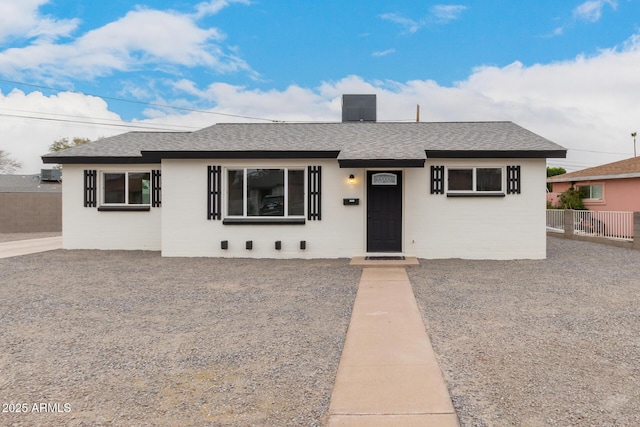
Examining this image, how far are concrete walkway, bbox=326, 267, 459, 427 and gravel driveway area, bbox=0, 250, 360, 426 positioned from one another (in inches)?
6.9

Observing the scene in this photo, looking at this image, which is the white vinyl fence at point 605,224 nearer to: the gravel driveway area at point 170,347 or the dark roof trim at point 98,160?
the gravel driveway area at point 170,347

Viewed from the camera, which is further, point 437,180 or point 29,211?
point 29,211

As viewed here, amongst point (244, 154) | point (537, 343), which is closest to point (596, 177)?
point (244, 154)

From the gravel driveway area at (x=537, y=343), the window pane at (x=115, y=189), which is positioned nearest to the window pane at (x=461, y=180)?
the gravel driveway area at (x=537, y=343)

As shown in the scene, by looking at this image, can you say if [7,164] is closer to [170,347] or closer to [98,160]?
[98,160]

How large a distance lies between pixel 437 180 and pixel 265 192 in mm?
4810

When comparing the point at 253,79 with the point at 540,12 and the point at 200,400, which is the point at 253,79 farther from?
the point at 200,400

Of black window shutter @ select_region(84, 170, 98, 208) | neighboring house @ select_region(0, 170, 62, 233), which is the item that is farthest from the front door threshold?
neighboring house @ select_region(0, 170, 62, 233)

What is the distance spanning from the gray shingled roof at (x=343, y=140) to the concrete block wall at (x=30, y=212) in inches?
325

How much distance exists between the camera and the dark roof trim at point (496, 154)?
977cm

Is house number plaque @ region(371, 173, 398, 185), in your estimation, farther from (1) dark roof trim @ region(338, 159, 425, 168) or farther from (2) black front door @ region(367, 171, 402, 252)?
(1) dark roof trim @ region(338, 159, 425, 168)

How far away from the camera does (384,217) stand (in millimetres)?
10391

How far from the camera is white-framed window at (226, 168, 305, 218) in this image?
1056 cm

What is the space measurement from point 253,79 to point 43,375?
74.0ft
